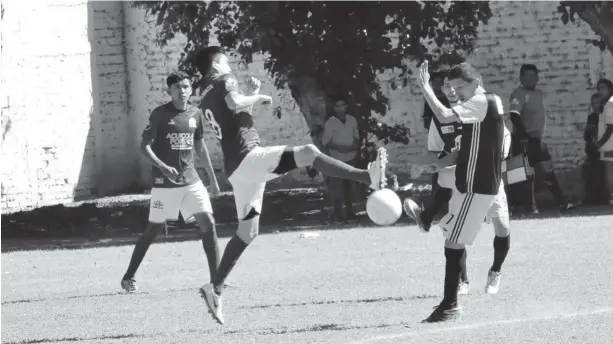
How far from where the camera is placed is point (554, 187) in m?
18.2

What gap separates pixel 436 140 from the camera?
11516mm

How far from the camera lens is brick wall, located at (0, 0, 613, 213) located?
23.8 m

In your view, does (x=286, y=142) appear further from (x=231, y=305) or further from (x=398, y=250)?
(x=231, y=305)

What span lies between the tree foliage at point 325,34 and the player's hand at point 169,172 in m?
6.61

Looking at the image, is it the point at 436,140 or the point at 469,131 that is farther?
the point at 436,140

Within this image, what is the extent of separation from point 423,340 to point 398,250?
6.19 m

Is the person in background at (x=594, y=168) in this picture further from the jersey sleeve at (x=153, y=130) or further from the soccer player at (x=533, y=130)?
the jersey sleeve at (x=153, y=130)

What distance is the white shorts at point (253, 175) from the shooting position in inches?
363

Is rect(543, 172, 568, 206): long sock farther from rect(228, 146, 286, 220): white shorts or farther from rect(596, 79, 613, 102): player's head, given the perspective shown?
rect(228, 146, 286, 220): white shorts

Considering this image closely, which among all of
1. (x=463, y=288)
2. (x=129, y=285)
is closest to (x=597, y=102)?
(x=463, y=288)

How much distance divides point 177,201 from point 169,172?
301 mm

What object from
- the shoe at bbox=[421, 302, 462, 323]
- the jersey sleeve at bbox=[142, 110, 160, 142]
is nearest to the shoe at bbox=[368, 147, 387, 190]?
the shoe at bbox=[421, 302, 462, 323]

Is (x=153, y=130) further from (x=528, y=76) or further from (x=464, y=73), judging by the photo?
(x=528, y=76)

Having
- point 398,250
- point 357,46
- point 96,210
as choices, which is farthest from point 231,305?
point 96,210
